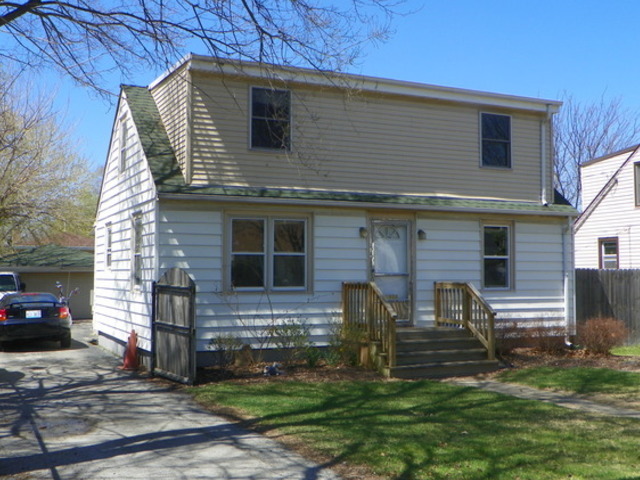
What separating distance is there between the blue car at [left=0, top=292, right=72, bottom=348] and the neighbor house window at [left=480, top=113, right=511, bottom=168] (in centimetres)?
1061

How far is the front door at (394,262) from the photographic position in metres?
14.3

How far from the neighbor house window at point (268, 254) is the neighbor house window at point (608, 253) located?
14.9m

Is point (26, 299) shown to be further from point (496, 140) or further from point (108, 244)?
point (496, 140)

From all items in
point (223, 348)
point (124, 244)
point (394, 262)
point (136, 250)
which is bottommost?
point (223, 348)

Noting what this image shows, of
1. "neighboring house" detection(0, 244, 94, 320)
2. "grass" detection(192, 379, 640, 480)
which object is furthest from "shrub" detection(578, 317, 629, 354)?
"neighboring house" detection(0, 244, 94, 320)

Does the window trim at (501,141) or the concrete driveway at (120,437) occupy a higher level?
the window trim at (501,141)

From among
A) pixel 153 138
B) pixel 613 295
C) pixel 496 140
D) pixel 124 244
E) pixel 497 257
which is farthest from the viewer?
pixel 613 295

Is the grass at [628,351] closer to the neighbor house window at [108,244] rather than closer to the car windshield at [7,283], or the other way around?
the neighbor house window at [108,244]

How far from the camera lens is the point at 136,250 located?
14352 mm

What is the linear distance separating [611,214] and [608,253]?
151cm

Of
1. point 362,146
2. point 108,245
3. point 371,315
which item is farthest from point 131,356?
point 362,146

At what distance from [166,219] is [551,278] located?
8.95 meters

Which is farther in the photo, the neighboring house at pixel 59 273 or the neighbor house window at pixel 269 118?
the neighboring house at pixel 59 273

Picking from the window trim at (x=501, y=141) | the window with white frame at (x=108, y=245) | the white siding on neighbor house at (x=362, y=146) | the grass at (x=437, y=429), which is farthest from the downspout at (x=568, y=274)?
the window with white frame at (x=108, y=245)
